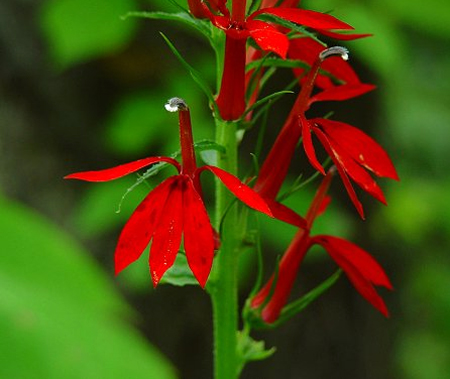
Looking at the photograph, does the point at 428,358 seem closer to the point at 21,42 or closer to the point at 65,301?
the point at 21,42

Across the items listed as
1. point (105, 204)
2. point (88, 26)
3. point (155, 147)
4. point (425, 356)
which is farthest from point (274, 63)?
point (425, 356)

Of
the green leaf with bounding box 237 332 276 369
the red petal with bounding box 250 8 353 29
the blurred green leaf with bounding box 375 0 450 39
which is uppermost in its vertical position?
the red petal with bounding box 250 8 353 29

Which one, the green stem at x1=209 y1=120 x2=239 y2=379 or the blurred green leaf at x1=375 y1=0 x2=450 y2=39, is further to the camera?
the blurred green leaf at x1=375 y1=0 x2=450 y2=39

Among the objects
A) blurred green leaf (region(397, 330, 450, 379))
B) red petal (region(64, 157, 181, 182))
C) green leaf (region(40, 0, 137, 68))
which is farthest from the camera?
blurred green leaf (region(397, 330, 450, 379))

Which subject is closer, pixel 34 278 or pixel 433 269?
pixel 34 278

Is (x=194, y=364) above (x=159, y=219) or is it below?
below

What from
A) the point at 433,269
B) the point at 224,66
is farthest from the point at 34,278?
the point at 433,269

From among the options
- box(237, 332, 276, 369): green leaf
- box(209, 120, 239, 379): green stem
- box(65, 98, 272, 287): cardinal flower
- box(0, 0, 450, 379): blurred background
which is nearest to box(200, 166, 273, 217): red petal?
box(65, 98, 272, 287): cardinal flower

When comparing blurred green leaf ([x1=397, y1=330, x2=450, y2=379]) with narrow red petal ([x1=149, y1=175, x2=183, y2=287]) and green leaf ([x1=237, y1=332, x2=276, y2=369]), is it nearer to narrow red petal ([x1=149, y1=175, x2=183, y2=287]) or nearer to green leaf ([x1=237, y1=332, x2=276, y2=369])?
green leaf ([x1=237, y1=332, x2=276, y2=369])
